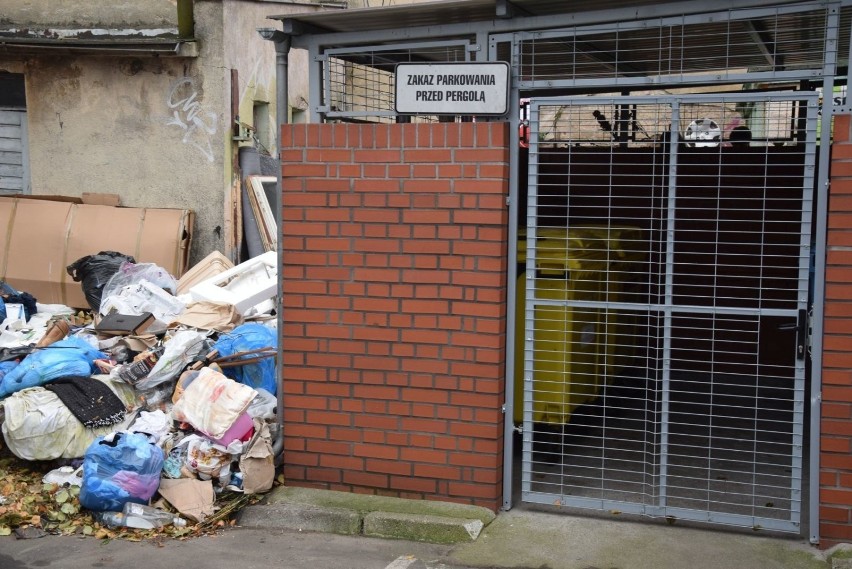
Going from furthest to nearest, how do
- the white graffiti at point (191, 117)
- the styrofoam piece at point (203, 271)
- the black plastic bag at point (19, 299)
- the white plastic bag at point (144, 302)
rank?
the white graffiti at point (191, 117) → the styrofoam piece at point (203, 271) → the black plastic bag at point (19, 299) → the white plastic bag at point (144, 302)

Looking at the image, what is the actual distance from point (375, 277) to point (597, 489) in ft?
5.99

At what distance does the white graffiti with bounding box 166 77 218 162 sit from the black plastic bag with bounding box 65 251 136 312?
1.65m

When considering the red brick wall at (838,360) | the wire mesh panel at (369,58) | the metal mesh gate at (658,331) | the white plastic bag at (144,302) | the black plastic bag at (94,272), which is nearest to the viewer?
the red brick wall at (838,360)

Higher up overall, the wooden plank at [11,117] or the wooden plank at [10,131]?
the wooden plank at [11,117]

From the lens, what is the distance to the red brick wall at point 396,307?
507cm

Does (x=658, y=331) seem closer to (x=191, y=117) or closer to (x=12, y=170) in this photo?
(x=191, y=117)

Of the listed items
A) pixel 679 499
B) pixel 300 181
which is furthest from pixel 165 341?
pixel 679 499

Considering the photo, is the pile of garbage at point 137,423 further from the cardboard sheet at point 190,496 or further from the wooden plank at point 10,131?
the wooden plank at point 10,131

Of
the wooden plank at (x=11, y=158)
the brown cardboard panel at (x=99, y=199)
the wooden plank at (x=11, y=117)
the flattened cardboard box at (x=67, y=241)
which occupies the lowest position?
the flattened cardboard box at (x=67, y=241)

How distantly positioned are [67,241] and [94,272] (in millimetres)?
1074

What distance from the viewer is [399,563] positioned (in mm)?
4711

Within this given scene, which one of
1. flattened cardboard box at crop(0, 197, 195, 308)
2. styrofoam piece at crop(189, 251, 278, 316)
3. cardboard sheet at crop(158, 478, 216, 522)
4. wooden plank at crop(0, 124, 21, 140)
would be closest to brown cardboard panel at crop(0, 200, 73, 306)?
flattened cardboard box at crop(0, 197, 195, 308)

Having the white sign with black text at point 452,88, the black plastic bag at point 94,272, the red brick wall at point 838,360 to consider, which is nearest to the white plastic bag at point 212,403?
the white sign with black text at point 452,88

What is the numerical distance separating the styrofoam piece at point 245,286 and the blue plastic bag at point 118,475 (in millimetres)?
2584
